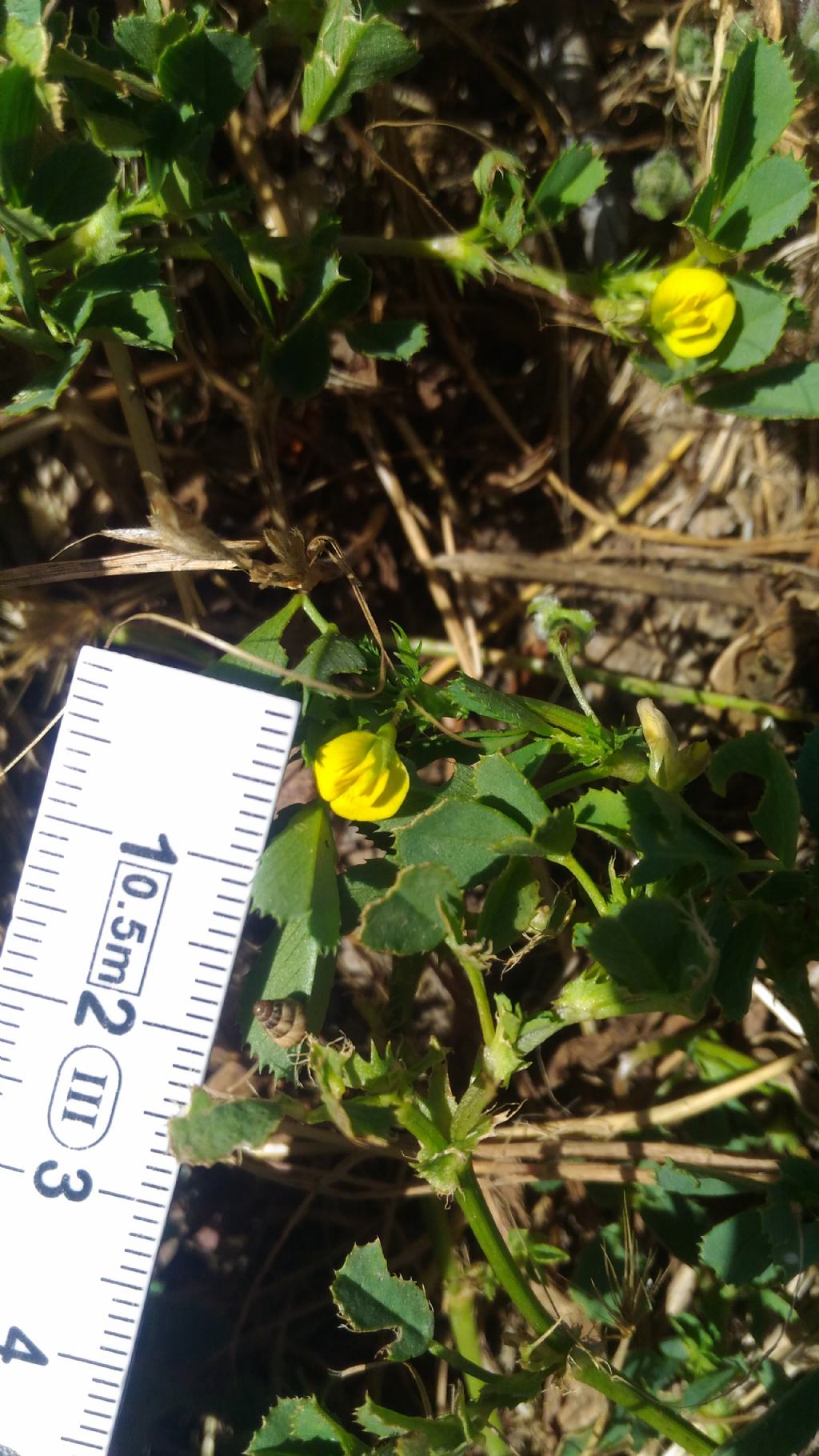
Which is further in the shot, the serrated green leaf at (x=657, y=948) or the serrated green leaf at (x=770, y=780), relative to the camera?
the serrated green leaf at (x=770, y=780)

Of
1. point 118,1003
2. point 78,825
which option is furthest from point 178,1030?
point 78,825

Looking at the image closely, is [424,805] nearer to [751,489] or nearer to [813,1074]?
[813,1074]

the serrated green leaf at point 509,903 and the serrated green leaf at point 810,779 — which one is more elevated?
the serrated green leaf at point 810,779

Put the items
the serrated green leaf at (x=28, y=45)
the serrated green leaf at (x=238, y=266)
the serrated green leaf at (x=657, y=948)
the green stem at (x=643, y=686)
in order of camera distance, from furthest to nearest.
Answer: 1. the green stem at (x=643, y=686)
2. the serrated green leaf at (x=238, y=266)
3. the serrated green leaf at (x=28, y=45)
4. the serrated green leaf at (x=657, y=948)

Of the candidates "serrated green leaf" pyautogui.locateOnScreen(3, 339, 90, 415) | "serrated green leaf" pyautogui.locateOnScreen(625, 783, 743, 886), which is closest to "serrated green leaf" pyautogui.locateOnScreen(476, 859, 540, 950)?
"serrated green leaf" pyautogui.locateOnScreen(625, 783, 743, 886)

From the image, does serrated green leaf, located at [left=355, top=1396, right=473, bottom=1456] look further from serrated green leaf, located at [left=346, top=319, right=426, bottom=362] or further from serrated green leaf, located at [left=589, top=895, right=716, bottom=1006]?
serrated green leaf, located at [left=346, top=319, right=426, bottom=362]

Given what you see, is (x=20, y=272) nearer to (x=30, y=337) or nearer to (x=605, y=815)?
(x=30, y=337)

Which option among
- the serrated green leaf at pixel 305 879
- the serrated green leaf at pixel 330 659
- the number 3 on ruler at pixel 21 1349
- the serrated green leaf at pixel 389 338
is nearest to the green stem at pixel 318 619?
the serrated green leaf at pixel 330 659

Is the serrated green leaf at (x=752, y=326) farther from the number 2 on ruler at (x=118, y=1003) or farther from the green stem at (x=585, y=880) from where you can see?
the number 2 on ruler at (x=118, y=1003)
